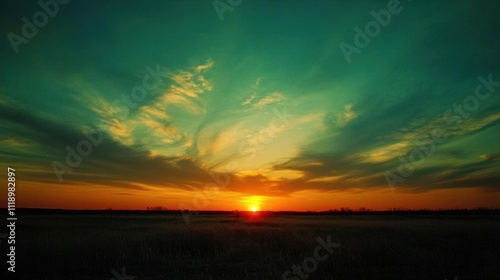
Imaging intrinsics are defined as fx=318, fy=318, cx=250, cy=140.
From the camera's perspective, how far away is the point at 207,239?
15.9 m

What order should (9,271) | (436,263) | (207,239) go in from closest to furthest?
(9,271), (436,263), (207,239)

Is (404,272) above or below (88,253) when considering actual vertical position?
below

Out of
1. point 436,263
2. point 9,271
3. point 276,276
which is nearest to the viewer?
point 276,276

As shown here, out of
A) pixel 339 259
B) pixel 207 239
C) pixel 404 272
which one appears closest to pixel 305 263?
pixel 339 259

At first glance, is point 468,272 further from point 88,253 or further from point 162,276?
point 88,253

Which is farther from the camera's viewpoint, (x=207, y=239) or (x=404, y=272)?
(x=207, y=239)

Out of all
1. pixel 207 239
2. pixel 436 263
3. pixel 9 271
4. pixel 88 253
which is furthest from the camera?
pixel 207 239

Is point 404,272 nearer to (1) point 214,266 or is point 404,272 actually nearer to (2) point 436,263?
(2) point 436,263

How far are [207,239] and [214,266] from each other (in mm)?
4512

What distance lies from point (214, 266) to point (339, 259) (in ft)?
14.8

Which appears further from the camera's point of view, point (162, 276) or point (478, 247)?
point (478, 247)

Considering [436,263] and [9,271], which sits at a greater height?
[9,271]

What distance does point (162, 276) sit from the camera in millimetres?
10297

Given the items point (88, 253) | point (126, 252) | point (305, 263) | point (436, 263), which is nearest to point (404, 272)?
point (436, 263)
